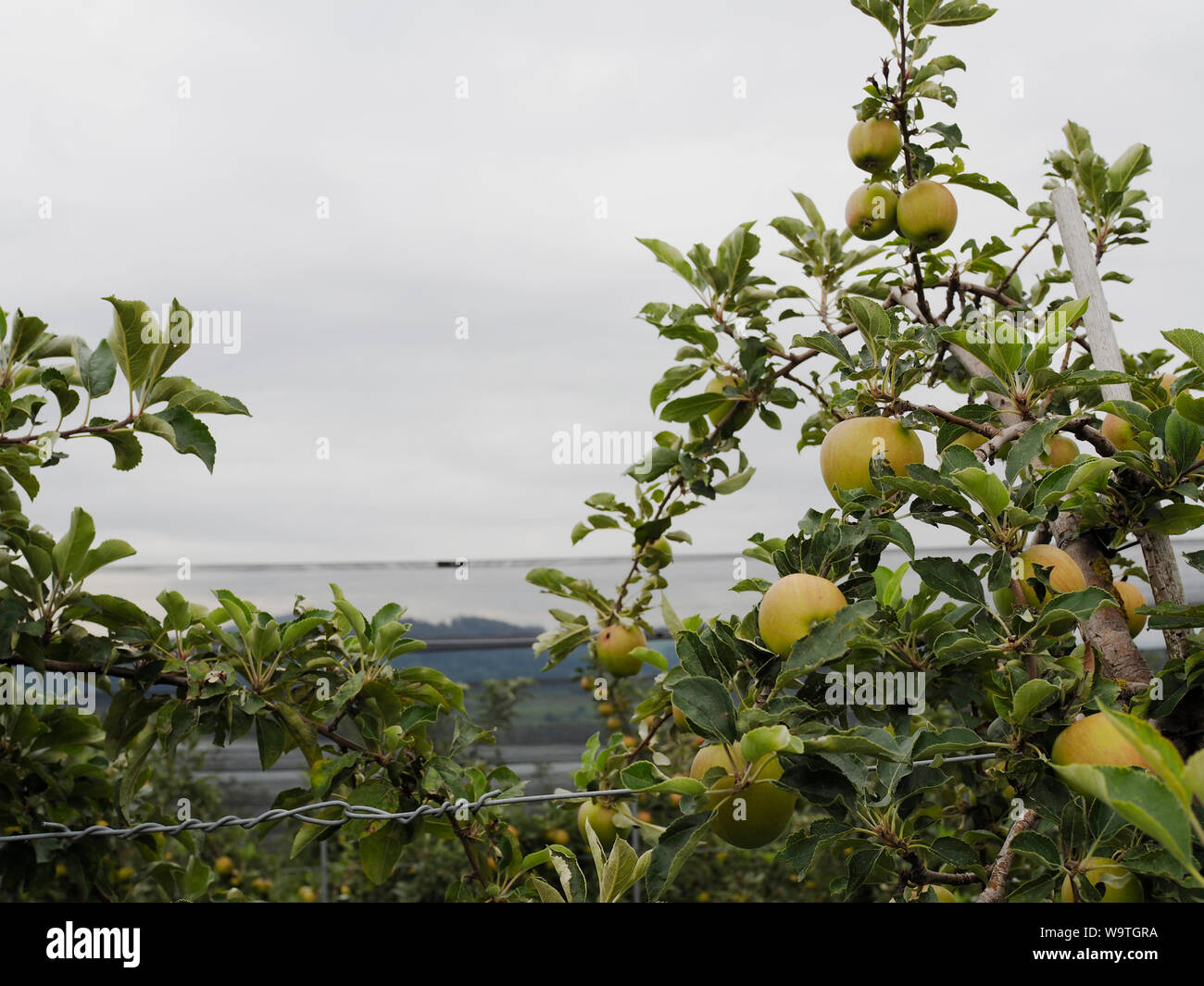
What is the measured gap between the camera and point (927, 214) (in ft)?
4.17

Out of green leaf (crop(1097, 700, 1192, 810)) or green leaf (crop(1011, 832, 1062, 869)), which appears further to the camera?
green leaf (crop(1011, 832, 1062, 869))

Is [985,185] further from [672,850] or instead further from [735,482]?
[672,850]

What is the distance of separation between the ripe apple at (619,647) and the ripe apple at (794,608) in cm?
66

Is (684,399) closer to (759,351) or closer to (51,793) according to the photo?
(759,351)

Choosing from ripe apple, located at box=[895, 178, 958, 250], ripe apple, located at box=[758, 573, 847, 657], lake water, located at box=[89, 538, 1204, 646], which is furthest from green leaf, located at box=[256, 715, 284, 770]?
lake water, located at box=[89, 538, 1204, 646]

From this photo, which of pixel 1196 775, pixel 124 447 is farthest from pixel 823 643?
pixel 124 447

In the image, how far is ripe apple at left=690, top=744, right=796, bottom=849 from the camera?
2.91 ft

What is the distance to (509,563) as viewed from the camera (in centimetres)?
406

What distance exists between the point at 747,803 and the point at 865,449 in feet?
1.35

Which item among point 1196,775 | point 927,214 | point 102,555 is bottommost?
point 1196,775

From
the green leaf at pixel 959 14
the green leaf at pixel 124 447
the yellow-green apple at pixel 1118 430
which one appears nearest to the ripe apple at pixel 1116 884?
the yellow-green apple at pixel 1118 430

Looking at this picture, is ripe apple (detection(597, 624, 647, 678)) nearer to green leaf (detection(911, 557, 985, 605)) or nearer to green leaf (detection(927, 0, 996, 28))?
green leaf (detection(911, 557, 985, 605))

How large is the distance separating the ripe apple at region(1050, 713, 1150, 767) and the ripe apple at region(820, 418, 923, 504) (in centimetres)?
32
